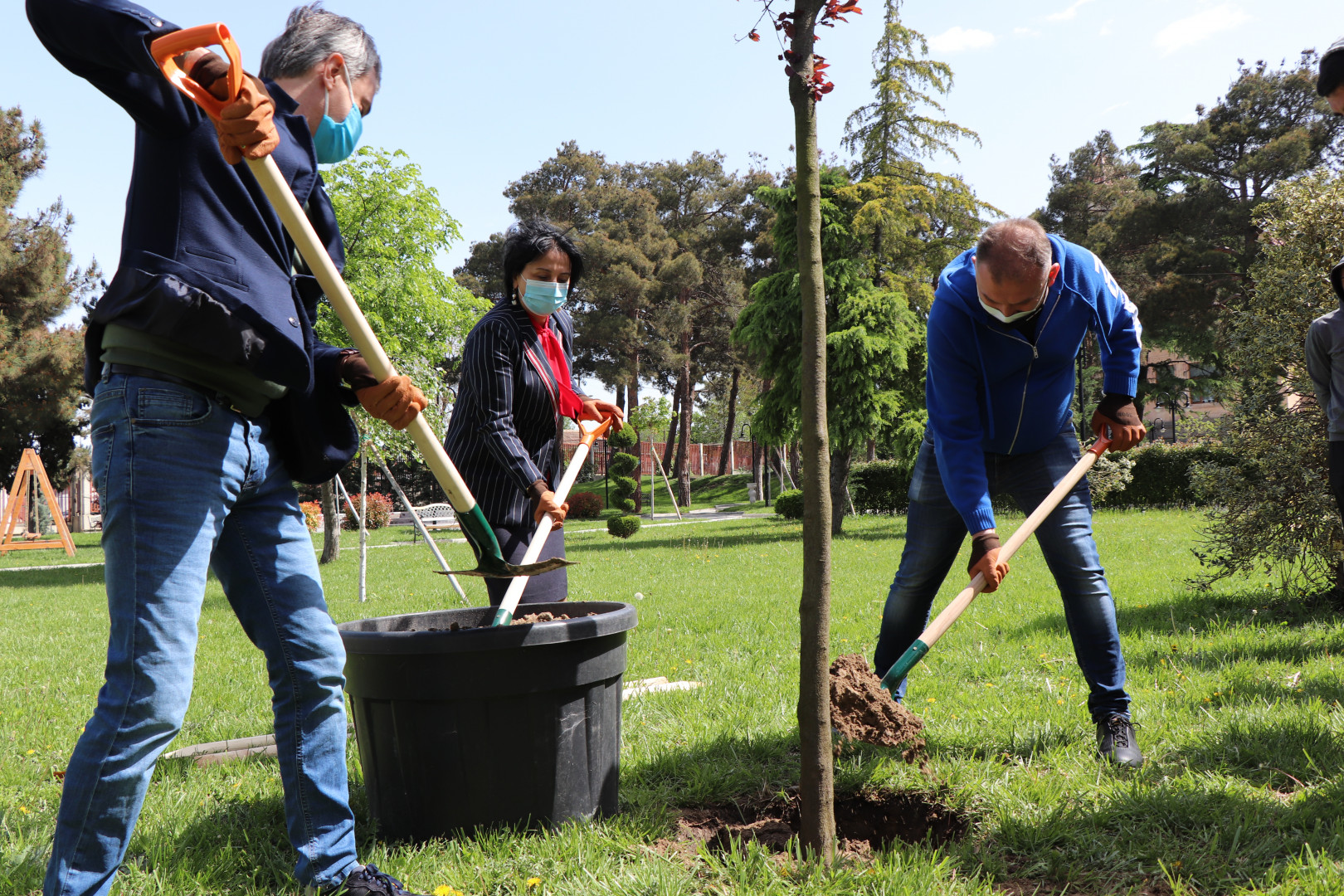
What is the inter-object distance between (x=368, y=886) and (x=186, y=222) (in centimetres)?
149

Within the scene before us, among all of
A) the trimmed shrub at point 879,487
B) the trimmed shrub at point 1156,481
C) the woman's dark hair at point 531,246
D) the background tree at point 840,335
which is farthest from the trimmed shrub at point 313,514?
the woman's dark hair at point 531,246

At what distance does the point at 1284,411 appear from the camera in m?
5.42

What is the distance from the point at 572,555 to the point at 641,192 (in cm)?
2223

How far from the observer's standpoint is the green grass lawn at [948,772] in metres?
2.10

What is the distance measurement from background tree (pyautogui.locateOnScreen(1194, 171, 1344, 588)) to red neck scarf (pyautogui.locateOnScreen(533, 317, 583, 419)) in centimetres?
454

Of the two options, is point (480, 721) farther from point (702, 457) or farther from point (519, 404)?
point (702, 457)

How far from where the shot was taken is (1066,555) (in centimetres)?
296

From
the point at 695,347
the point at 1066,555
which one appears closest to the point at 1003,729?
the point at 1066,555

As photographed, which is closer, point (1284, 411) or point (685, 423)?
point (1284, 411)

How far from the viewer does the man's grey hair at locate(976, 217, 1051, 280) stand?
269 centimetres

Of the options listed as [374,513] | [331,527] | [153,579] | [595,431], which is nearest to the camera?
[153,579]

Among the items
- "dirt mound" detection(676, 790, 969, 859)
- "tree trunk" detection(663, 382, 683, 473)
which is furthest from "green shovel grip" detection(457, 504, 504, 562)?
"tree trunk" detection(663, 382, 683, 473)

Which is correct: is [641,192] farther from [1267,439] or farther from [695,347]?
[1267,439]

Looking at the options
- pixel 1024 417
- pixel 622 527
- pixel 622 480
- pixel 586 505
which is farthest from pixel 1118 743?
pixel 586 505
